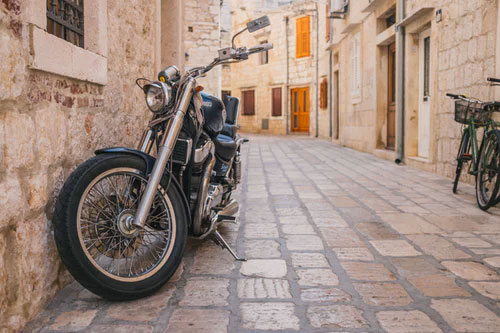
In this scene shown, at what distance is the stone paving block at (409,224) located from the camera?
4.20m

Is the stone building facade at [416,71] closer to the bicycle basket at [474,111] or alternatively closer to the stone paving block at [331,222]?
the bicycle basket at [474,111]

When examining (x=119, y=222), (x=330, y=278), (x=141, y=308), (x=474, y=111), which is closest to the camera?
(x=141, y=308)

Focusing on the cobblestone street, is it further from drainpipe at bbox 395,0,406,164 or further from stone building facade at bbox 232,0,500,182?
drainpipe at bbox 395,0,406,164

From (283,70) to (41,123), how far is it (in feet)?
78.4

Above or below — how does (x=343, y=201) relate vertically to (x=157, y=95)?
below

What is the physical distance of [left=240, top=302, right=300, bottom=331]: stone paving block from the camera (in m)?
2.32

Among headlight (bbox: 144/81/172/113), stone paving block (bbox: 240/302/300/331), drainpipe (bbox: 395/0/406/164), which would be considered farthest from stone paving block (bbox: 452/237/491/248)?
drainpipe (bbox: 395/0/406/164)

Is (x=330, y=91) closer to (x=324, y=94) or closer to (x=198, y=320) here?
(x=324, y=94)

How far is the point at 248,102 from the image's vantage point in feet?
A: 93.5

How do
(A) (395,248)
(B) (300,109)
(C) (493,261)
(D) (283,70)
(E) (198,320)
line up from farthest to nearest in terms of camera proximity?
(D) (283,70), (B) (300,109), (A) (395,248), (C) (493,261), (E) (198,320)

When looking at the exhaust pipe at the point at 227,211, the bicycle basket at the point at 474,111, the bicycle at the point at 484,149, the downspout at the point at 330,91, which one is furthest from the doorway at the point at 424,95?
the downspout at the point at 330,91

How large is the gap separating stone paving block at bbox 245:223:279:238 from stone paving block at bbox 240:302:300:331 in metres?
1.51

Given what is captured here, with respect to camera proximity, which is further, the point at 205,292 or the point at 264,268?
the point at 264,268

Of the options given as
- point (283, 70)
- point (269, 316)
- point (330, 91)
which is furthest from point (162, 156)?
point (283, 70)
